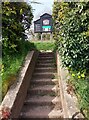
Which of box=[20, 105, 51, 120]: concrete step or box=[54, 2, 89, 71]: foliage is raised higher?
box=[54, 2, 89, 71]: foliage

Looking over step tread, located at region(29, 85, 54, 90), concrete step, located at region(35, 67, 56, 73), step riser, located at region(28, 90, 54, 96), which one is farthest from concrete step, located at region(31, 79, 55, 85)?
concrete step, located at region(35, 67, 56, 73)

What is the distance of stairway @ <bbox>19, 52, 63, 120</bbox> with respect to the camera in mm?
5522

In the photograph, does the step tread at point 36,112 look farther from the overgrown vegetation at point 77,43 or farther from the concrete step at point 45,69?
the concrete step at point 45,69

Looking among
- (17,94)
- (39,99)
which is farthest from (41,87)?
(17,94)

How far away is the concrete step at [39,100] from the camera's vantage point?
600cm

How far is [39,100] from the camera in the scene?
610 centimetres

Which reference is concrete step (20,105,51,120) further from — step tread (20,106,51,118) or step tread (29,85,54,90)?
step tread (29,85,54,90)

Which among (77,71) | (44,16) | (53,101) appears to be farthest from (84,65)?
(44,16)

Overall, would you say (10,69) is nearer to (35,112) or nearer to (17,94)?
(17,94)

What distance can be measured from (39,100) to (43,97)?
0.69ft

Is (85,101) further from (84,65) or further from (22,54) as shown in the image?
(22,54)

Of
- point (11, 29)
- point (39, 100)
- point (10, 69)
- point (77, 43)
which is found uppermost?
point (11, 29)

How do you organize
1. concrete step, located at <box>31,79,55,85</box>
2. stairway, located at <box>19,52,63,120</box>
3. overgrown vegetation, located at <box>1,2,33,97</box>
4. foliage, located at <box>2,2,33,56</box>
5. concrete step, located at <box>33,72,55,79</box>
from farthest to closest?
concrete step, located at <box>33,72,55,79</box>, foliage, located at <box>2,2,33,56</box>, concrete step, located at <box>31,79,55,85</box>, overgrown vegetation, located at <box>1,2,33,97</box>, stairway, located at <box>19,52,63,120</box>

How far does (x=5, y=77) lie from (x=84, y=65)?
174cm
